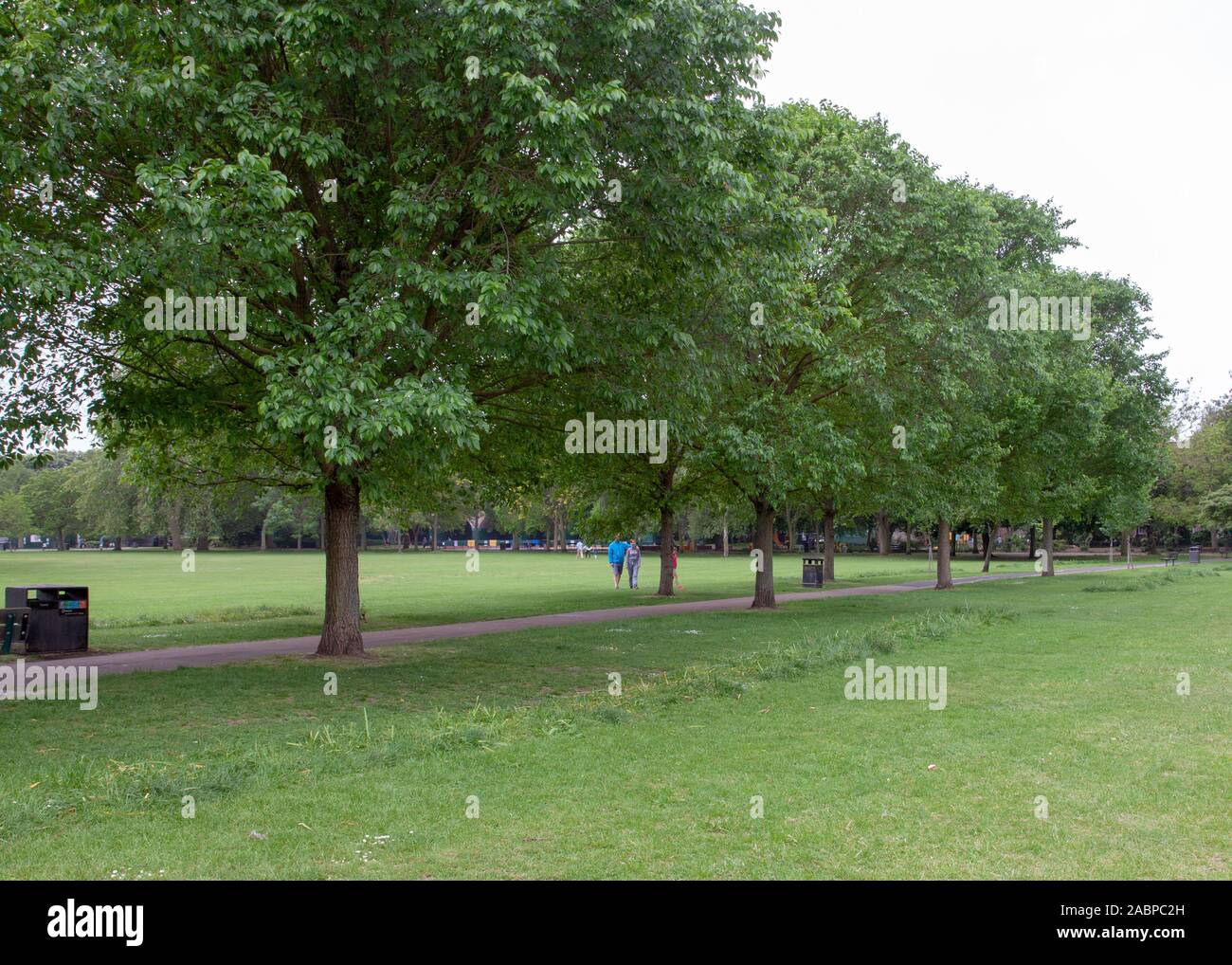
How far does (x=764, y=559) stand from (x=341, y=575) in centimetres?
1340

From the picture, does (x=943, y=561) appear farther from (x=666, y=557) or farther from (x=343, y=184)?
(x=343, y=184)

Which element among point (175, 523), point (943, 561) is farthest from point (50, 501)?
point (943, 561)

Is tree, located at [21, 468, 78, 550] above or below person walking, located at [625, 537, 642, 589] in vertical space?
above

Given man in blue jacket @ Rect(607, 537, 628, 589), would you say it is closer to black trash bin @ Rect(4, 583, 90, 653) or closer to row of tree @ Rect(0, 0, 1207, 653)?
row of tree @ Rect(0, 0, 1207, 653)

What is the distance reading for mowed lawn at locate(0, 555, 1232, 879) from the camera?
237 inches

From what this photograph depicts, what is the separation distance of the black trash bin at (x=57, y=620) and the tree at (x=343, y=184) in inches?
137

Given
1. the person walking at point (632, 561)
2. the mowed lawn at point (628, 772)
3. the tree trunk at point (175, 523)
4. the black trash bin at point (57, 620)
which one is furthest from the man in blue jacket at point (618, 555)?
the tree trunk at point (175, 523)

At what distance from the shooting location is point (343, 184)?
1395 cm

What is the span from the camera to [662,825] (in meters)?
6.66

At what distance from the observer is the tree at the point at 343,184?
35.1ft

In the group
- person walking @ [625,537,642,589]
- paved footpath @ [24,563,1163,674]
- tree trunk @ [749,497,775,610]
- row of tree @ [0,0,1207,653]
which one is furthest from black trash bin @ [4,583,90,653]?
person walking @ [625,537,642,589]

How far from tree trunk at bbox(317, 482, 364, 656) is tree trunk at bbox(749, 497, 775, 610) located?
40.5 ft

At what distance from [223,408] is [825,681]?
372 inches

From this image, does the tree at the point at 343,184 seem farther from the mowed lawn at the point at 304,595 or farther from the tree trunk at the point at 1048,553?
the tree trunk at the point at 1048,553
